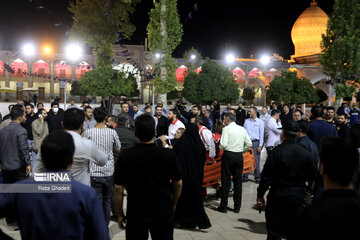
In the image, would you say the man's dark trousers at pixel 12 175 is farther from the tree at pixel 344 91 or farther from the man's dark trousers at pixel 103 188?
the tree at pixel 344 91

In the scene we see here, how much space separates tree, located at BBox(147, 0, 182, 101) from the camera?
21.8 meters

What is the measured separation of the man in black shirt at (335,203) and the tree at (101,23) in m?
24.1

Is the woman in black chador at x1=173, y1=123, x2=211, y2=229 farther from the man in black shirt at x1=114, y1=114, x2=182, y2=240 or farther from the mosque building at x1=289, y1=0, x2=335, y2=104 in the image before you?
the mosque building at x1=289, y1=0, x2=335, y2=104

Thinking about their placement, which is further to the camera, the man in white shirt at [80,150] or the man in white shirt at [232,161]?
the man in white shirt at [232,161]

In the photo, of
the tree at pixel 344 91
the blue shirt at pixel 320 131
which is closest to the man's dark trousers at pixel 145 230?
the blue shirt at pixel 320 131

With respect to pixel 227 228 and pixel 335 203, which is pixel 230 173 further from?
pixel 335 203

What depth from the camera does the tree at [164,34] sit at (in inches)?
857

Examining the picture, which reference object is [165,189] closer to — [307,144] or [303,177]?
[303,177]

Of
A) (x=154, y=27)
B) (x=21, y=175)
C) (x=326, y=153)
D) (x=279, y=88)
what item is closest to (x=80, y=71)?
(x=279, y=88)

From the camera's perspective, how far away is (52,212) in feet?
7.15

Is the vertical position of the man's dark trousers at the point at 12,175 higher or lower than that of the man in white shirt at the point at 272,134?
lower

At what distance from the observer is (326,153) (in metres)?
2.22

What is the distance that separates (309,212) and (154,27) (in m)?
21.0

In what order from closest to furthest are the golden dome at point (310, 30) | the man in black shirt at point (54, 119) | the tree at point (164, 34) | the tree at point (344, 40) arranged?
the man in black shirt at point (54, 119) < the tree at point (164, 34) < the tree at point (344, 40) < the golden dome at point (310, 30)
